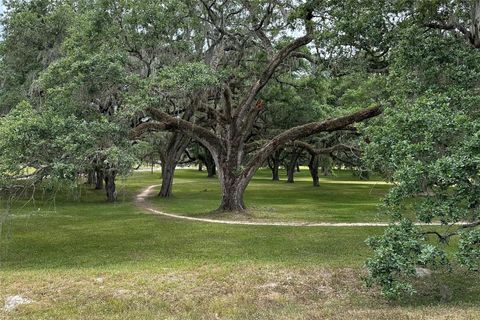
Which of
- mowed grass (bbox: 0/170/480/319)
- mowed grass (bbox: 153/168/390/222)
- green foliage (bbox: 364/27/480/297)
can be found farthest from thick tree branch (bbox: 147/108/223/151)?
green foliage (bbox: 364/27/480/297)

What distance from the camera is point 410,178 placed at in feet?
24.3

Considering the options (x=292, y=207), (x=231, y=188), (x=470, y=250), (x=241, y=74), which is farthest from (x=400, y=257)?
(x=292, y=207)

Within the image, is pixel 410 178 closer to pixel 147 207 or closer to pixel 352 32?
pixel 352 32

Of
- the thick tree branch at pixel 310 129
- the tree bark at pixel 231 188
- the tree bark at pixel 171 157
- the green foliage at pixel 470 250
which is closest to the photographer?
the green foliage at pixel 470 250

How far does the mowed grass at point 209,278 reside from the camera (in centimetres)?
894

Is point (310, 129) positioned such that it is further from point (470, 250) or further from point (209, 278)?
point (470, 250)

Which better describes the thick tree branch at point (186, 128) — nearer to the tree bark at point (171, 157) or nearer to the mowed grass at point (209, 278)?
the mowed grass at point (209, 278)

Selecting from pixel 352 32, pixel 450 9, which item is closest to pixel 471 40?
pixel 450 9

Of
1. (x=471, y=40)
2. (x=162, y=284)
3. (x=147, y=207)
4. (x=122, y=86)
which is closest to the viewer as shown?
(x=471, y=40)

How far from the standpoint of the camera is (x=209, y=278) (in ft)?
36.0

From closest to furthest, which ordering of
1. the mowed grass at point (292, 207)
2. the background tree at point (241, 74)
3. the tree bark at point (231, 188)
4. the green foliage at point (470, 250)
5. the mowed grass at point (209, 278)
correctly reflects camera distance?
the green foliage at point (470, 250) < the mowed grass at point (209, 278) < the background tree at point (241, 74) < the mowed grass at point (292, 207) < the tree bark at point (231, 188)

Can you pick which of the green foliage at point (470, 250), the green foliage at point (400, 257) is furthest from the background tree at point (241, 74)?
the green foliage at point (470, 250)

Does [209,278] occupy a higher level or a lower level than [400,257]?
lower

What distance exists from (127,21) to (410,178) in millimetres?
10850
